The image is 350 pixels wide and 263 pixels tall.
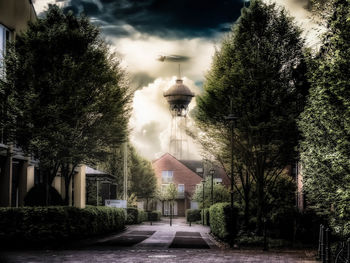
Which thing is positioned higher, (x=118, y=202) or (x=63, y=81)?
(x=63, y=81)

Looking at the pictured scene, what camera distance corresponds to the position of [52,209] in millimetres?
19281

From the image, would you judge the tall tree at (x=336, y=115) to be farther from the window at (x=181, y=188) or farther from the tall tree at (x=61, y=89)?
the window at (x=181, y=188)

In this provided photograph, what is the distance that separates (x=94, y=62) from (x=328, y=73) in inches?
515

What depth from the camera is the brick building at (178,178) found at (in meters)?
84.1

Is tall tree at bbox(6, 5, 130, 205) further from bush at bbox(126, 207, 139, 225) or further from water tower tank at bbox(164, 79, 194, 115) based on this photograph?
water tower tank at bbox(164, 79, 194, 115)

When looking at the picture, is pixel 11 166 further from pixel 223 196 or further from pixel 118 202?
pixel 223 196

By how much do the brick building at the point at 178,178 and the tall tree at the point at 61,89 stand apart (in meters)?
61.3

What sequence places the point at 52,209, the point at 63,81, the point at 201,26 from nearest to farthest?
the point at 52,209 → the point at 63,81 → the point at 201,26

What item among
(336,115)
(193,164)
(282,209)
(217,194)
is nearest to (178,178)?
(193,164)

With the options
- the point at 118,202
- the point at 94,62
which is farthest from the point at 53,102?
the point at 118,202

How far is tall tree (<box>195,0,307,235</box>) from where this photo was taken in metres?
23.0

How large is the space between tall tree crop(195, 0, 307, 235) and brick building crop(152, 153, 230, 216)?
59.7m

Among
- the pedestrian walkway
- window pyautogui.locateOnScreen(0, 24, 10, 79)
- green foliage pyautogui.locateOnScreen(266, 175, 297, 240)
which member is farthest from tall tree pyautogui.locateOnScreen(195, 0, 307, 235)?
window pyautogui.locateOnScreen(0, 24, 10, 79)

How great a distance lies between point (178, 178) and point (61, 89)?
66453 millimetres
